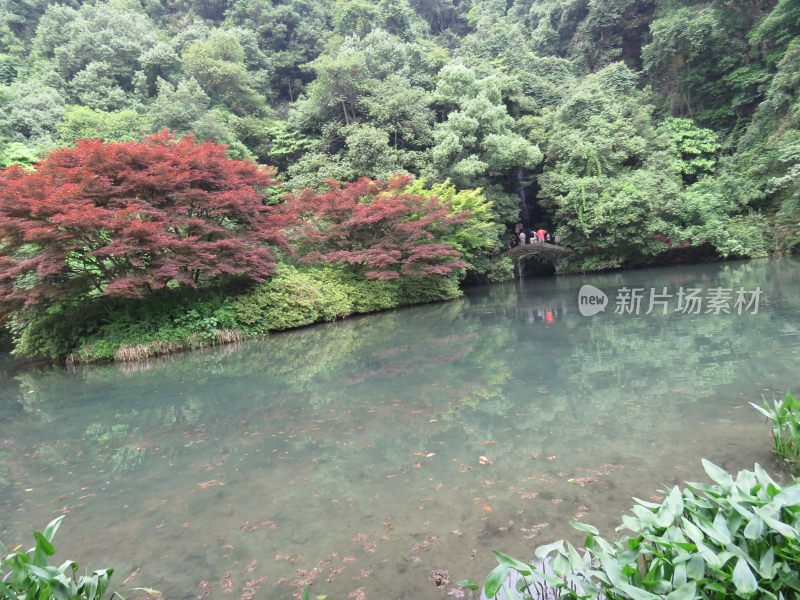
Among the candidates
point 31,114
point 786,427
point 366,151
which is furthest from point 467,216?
point 31,114

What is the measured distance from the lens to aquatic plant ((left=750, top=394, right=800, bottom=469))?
8.59 feet

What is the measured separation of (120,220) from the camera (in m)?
8.65

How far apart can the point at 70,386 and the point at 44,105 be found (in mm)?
16525

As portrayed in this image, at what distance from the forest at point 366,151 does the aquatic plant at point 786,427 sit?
9.62 m

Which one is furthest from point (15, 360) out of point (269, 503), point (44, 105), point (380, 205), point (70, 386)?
point (44, 105)

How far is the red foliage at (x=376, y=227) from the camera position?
40.4ft

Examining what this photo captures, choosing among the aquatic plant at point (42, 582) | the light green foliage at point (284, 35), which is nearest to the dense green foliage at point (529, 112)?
the light green foliage at point (284, 35)

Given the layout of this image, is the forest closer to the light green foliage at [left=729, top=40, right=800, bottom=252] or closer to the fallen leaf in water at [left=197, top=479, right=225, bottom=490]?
the light green foliage at [left=729, top=40, right=800, bottom=252]

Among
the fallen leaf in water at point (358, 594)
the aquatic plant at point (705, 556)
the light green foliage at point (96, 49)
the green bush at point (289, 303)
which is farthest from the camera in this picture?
the light green foliage at point (96, 49)

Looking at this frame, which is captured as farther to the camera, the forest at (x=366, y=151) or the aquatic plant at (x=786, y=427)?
the forest at (x=366, y=151)

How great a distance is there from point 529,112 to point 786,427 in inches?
814

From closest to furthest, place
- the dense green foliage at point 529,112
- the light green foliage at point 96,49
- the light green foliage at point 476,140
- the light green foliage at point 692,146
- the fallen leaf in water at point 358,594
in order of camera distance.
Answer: the fallen leaf in water at point 358,594
the dense green foliage at point 529,112
the light green foliage at point 476,140
the light green foliage at point 692,146
the light green foliage at point 96,49

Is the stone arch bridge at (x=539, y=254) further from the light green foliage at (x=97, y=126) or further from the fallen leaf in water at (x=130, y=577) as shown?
the fallen leaf in water at (x=130, y=577)

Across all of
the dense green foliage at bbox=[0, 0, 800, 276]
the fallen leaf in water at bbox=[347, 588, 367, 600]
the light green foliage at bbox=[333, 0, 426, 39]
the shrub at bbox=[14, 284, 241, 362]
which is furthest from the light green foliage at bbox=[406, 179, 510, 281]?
the light green foliage at bbox=[333, 0, 426, 39]
